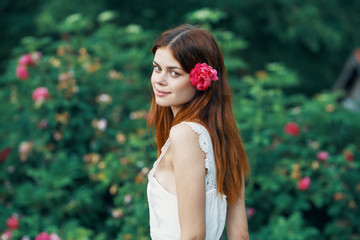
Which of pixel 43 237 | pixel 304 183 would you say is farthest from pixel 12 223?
pixel 304 183

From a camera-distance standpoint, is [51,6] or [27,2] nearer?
[51,6]

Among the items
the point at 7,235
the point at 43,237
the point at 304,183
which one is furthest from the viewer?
the point at 304,183

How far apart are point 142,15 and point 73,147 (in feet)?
19.2

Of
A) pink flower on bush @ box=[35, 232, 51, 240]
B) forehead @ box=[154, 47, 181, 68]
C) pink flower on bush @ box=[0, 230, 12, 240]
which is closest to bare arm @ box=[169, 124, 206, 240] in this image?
forehead @ box=[154, 47, 181, 68]

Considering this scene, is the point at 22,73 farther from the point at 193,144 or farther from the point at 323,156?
the point at 193,144

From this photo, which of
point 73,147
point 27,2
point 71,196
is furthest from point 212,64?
point 27,2

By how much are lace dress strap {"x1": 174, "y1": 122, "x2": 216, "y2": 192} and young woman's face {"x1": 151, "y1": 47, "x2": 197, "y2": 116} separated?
13 centimetres

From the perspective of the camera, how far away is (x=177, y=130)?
1.45 m

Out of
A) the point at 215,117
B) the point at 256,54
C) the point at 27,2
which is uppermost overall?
the point at 215,117

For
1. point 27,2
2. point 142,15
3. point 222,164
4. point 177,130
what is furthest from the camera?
point 27,2

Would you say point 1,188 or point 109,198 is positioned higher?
point 1,188

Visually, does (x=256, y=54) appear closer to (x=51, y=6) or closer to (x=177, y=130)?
(x=51, y=6)

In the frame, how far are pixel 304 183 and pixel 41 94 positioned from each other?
2.36 m

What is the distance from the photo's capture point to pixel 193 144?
1.43 metres
